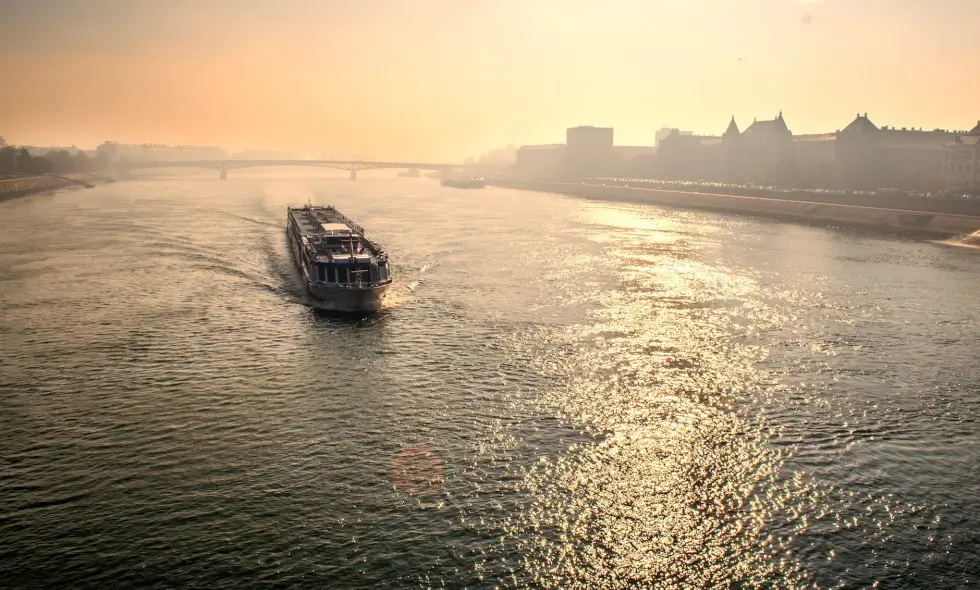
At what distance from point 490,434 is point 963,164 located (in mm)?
111220

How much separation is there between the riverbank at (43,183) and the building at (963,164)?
495 ft

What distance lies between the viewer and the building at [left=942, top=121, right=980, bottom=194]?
101500 millimetres

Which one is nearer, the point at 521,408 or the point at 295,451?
the point at 295,451

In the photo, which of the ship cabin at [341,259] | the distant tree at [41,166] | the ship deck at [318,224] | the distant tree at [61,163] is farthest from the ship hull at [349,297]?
the distant tree at [61,163]

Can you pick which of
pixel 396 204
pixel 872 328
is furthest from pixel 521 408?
pixel 396 204

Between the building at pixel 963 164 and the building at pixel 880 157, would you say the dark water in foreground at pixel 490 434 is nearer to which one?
the building at pixel 963 164

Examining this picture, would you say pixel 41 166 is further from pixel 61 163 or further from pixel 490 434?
pixel 490 434

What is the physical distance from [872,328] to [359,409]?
27.4 metres

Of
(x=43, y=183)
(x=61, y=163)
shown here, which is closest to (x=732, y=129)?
(x=43, y=183)

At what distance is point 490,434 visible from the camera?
A: 2275 centimetres

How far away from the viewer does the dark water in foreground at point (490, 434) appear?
53.6ft

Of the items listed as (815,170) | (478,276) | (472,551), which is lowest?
(472,551)

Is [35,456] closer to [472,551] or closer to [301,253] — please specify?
[472,551]

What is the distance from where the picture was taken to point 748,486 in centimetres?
1964
